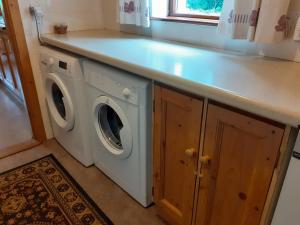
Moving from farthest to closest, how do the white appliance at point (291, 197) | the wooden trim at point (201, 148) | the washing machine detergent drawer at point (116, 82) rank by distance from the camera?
the washing machine detergent drawer at point (116, 82)
the wooden trim at point (201, 148)
the white appliance at point (291, 197)

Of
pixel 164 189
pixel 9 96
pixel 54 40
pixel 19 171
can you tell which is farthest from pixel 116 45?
pixel 9 96

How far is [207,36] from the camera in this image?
1.59 metres

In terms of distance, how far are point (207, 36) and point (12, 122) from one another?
224 centimetres

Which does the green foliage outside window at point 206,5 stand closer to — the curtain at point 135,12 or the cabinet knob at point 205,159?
the curtain at point 135,12

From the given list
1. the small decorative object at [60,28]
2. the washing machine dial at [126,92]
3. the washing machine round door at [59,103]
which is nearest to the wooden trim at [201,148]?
the washing machine dial at [126,92]

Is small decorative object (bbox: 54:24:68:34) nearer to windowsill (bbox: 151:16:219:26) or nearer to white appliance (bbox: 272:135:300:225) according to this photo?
windowsill (bbox: 151:16:219:26)

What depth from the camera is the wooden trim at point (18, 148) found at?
2.11m

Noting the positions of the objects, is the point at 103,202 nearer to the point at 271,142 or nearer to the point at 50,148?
the point at 50,148

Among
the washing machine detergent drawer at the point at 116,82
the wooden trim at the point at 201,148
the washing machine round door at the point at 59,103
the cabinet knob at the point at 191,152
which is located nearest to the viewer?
the wooden trim at the point at 201,148

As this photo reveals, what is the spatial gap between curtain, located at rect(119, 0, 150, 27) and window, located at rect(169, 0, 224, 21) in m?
0.20

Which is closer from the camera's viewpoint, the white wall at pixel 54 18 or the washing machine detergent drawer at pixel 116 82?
the washing machine detergent drawer at pixel 116 82

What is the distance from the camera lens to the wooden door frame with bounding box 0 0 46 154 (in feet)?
5.95

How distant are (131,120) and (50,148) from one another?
122 centimetres

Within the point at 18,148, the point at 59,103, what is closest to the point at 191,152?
the point at 59,103
